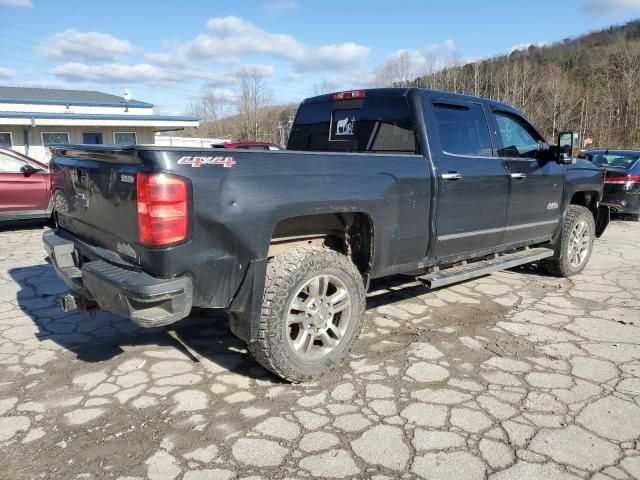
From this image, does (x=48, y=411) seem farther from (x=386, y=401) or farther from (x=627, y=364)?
(x=627, y=364)

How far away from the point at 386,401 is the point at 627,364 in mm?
1950

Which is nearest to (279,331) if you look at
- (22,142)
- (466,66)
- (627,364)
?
(627,364)

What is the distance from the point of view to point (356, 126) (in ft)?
15.1

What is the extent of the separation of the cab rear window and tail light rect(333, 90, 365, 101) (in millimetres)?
37

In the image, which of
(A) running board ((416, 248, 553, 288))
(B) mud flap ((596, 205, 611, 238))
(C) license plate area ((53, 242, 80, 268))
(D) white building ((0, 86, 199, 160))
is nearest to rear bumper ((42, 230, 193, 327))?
(C) license plate area ((53, 242, 80, 268))

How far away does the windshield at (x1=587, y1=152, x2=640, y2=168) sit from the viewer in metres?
11.0

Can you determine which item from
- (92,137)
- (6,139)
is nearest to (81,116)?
(92,137)

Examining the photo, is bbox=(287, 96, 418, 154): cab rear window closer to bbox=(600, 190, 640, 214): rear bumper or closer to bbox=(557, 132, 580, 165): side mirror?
bbox=(557, 132, 580, 165): side mirror

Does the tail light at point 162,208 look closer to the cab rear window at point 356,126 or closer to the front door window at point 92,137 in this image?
the cab rear window at point 356,126

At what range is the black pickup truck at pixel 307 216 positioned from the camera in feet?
8.93

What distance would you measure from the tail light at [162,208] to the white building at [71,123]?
70.6 feet

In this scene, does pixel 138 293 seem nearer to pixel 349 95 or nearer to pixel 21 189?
pixel 349 95

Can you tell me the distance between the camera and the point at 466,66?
44625mm

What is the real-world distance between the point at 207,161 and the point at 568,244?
4.89 meters
